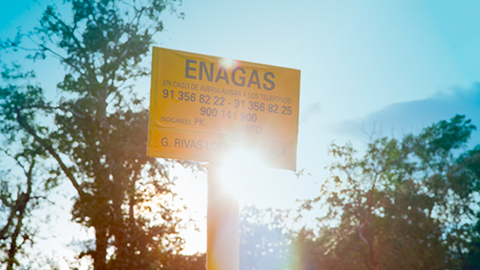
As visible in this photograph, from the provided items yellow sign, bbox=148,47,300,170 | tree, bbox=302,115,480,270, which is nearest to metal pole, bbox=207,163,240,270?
yellow sign, bbox=148,47,300,170

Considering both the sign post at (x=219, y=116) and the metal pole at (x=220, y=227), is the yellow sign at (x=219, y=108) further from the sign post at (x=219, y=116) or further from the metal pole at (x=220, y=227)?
the metal pole at (x=220, y=227)

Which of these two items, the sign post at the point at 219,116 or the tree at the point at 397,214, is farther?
the tree at the point at 397,214

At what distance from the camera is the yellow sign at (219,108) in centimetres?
486

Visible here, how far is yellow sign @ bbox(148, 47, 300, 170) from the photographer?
15.9ft

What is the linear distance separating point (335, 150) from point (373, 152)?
2.42 m

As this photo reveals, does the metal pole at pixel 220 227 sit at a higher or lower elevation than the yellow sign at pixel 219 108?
lower

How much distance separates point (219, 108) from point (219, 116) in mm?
84

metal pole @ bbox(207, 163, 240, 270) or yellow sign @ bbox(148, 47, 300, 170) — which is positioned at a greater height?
yellow sign @ bbox(148, 47, 300, 170)

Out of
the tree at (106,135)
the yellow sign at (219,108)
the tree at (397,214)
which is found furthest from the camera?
the tree at (397,214)

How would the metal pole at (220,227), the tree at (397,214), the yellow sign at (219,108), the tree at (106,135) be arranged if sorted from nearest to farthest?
the metal pole at (220,227) < the yellow sign at (219,108) < the tree at (106,135) < the tree at (397,214)

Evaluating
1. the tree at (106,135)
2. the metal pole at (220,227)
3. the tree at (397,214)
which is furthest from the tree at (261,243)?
the metal pole at (220,227)

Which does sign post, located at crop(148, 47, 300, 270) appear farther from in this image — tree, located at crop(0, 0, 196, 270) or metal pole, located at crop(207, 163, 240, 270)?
tree, located at crop(0, 0, 196, 270)

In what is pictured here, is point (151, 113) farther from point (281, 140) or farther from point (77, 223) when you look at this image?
point (77, 223)

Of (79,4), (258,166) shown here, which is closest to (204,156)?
(258,166)
